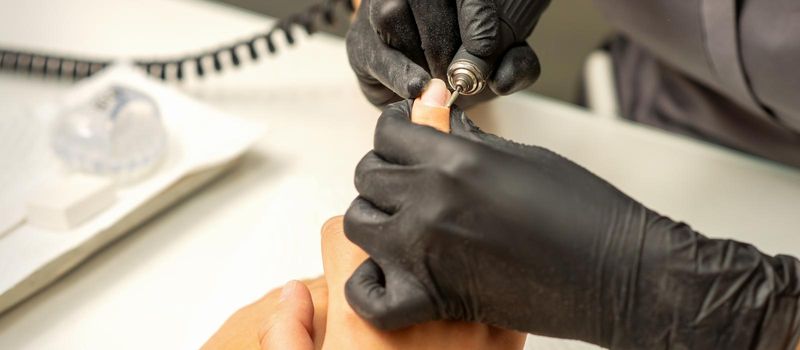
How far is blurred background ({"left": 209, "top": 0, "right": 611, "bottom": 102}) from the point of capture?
1479 millimetres

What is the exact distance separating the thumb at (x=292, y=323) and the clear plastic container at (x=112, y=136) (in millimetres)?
352

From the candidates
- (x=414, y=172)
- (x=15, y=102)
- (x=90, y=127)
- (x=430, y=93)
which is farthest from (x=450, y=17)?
(x=15, y=102)

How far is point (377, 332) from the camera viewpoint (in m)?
0.62

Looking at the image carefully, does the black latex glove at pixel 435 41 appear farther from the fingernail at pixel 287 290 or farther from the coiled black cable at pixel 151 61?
the coiled black cable at pixel 151 61

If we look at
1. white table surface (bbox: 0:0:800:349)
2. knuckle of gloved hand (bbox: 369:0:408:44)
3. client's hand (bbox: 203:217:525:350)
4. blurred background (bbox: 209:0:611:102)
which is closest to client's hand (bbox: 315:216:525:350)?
client's hand (bbox: 203:217:525:350)

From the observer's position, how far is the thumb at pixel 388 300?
1.92 feet

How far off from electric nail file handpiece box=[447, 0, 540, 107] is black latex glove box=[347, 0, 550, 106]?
0.4 inches

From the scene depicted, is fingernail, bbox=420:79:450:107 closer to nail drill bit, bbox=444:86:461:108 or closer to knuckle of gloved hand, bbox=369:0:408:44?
nail drill bit, bbox=444:86:461:108

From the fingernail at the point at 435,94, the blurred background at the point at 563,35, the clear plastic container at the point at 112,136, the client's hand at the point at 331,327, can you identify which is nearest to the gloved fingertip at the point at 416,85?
the fingernail at the point at 435,94

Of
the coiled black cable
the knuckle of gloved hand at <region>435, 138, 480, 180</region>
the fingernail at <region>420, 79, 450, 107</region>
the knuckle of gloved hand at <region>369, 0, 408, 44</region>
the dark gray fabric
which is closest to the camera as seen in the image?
the knuckle of gloved hand at <region>435, 138, 480, 180</region>

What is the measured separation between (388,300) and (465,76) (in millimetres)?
243

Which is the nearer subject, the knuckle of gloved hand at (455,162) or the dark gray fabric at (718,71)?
the knuckle of gloved hand at (455,162)

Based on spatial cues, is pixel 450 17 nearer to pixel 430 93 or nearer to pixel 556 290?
pixel 430 93

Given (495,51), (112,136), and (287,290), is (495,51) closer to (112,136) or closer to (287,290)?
(287,290)
